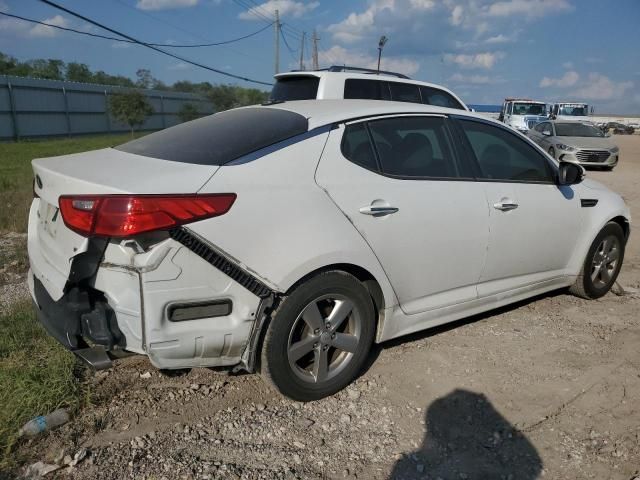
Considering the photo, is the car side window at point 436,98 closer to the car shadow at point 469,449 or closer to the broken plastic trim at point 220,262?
the car shadow at point 469,449

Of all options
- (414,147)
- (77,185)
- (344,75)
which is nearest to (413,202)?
(414,147)

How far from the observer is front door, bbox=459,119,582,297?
3.65m

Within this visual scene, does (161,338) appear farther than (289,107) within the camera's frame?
No

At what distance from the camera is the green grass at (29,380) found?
262cm

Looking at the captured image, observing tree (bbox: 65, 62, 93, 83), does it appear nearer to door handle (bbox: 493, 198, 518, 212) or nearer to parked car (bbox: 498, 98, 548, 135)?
parked car (bbox: 498, 98, 548, 135)

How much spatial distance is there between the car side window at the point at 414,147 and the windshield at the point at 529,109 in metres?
24.4

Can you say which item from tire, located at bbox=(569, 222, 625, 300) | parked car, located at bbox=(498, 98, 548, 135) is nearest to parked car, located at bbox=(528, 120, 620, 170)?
parked car, located at bbox=(498, 98, 548, 135)

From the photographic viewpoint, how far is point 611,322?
13.9 ft

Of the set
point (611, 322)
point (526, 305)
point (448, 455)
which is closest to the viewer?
point (448, 455)

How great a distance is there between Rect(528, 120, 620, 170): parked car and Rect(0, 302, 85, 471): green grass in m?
16.3

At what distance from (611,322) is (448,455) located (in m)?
2.42

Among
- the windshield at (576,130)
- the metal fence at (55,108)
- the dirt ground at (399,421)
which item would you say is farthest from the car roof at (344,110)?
the metal fence at (55,108)

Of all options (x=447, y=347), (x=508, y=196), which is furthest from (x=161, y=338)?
(x=508, y=196)

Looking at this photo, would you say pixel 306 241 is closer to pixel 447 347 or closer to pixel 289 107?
pixel 289 107
